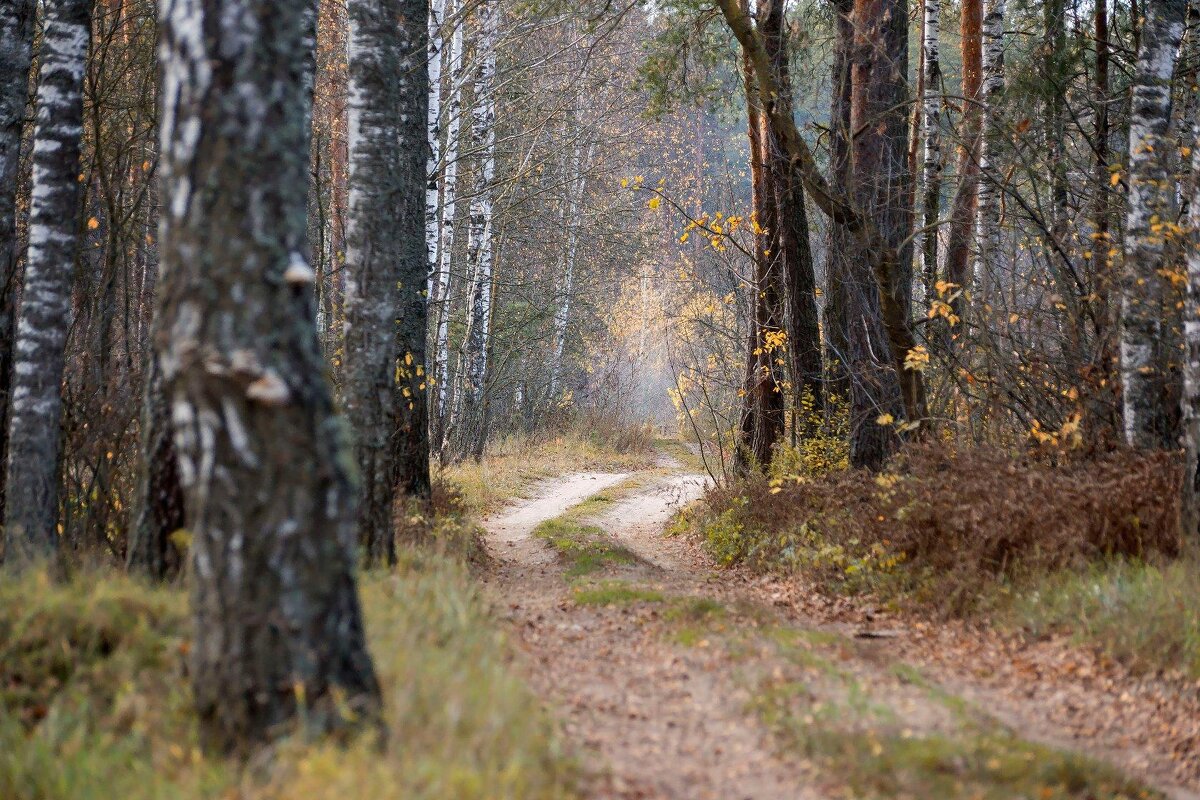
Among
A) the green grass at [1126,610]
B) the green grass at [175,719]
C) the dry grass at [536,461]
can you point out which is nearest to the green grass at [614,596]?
the green grass at [1126,610]

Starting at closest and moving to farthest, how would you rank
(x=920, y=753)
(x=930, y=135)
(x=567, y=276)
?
(x=920, y=753) → (x=930, y=135) → (x=567, y=276)

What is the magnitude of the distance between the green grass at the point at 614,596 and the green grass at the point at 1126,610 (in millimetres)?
2504

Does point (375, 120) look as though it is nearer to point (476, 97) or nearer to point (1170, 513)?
point (1170, 513)

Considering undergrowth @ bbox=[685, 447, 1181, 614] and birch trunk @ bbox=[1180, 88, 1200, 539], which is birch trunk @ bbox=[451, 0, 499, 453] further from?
birch trunk @ bbox=[1180, 88, 1200, 539]

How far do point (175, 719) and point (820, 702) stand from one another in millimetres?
3045

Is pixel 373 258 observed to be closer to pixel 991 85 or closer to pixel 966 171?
pixel 966 171

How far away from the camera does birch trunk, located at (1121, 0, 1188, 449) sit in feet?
26.1

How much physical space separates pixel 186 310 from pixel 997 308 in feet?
24.9

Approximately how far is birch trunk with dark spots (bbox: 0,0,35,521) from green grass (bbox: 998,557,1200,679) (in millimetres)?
7199

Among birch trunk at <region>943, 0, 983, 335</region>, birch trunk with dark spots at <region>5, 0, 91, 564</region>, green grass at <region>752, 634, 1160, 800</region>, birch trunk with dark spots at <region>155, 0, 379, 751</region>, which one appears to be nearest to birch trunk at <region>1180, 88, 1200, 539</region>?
birch trunk at <region>943, 0, 983, 335</region>

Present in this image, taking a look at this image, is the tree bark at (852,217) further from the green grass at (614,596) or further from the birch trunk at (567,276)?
the birch trunk at (567,276)

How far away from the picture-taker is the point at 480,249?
17.8 m

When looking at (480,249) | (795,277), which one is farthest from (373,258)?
(480,249)

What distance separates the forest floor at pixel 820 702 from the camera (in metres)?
4.46
